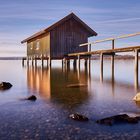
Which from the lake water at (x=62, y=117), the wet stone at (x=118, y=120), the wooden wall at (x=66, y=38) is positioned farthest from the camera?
the wooden wall at (x=66, y=38)

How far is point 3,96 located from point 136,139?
6.83 meters

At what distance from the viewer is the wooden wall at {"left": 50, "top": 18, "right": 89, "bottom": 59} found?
104 ft

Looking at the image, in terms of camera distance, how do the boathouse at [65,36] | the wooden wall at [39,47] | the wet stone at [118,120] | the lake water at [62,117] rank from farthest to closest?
1. the wooden wall at [39,47]
2. the boathouse at [65,36]
3. the wet stone at [118,120]
4. the lake water at [62,117]

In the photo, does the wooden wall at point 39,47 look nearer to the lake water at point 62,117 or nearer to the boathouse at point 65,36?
the boathouse at point 65,36

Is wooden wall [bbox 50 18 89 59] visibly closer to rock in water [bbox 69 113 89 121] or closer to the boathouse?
the boathouse

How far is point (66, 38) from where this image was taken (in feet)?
105

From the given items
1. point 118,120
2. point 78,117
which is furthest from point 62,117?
point 118,120

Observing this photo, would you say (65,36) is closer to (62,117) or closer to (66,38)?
(66,38)

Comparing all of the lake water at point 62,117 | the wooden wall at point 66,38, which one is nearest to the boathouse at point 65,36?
the wooden wall at point 66,38

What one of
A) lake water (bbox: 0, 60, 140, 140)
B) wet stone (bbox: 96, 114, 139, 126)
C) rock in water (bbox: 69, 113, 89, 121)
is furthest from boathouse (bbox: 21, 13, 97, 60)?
wet stone (bbox: 96, 114, 139, 126)

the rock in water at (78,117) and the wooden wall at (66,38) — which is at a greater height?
the wooden wall at (66,38)

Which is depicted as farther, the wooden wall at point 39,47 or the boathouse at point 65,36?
the wooden wall at point 39,47

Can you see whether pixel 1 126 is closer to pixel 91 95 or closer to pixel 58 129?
pixel 58 129

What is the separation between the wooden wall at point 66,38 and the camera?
31.6 m
